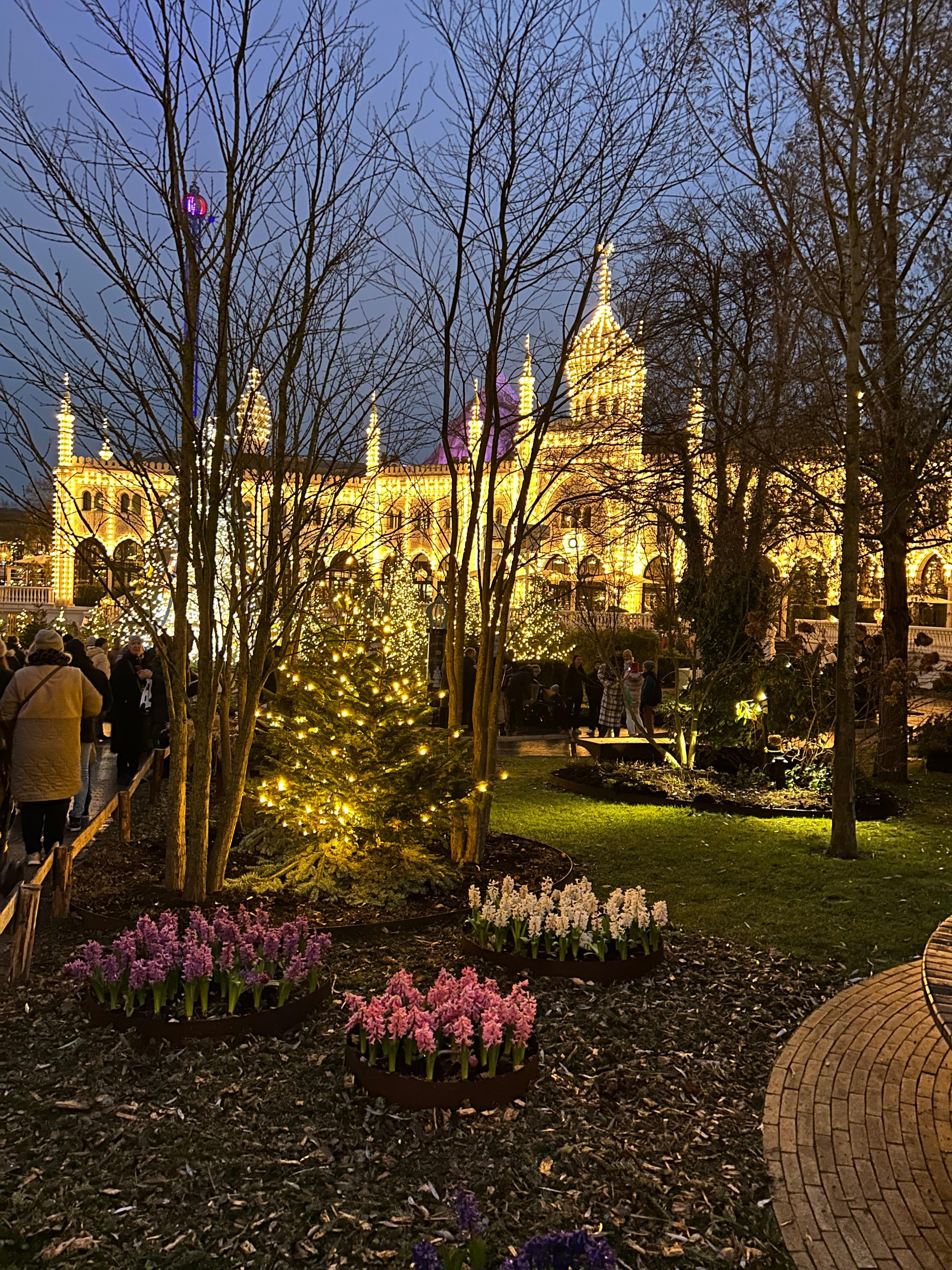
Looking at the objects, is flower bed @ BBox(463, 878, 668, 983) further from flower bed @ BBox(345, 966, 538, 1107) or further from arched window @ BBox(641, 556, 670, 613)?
arched window @ BBox(641, 556, 670, 613)

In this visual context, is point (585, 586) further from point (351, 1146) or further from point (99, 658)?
point (351, 1146)

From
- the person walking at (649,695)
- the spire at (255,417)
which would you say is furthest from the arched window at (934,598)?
the spire at (255,417)

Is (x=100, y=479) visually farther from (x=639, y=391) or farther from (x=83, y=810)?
(x=83, y=810)

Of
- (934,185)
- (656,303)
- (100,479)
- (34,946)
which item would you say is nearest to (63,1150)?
(34,946)

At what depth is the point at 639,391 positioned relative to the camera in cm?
1869

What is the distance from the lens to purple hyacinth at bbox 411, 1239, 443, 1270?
2631 millimetres

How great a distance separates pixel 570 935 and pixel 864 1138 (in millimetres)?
2035

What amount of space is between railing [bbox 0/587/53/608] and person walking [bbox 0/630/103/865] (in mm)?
40425

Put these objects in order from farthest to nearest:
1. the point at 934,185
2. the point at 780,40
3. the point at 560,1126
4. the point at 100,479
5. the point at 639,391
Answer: the point at 100,479
the point at 639,391
the point at 934,185
the point at 780,40
the point at 560,1126

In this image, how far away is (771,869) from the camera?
28.9 feet

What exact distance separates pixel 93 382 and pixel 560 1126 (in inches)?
179

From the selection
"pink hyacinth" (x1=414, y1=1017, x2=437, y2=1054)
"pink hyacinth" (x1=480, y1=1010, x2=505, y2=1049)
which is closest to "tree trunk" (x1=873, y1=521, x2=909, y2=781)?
"pink hyacinth" (x1=480, y1=1010, x2=505, y2=1049)

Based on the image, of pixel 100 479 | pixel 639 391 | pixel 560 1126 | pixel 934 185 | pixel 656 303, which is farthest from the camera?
pixel 100 479

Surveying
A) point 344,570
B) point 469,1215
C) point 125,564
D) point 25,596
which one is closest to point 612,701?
point 344,570
